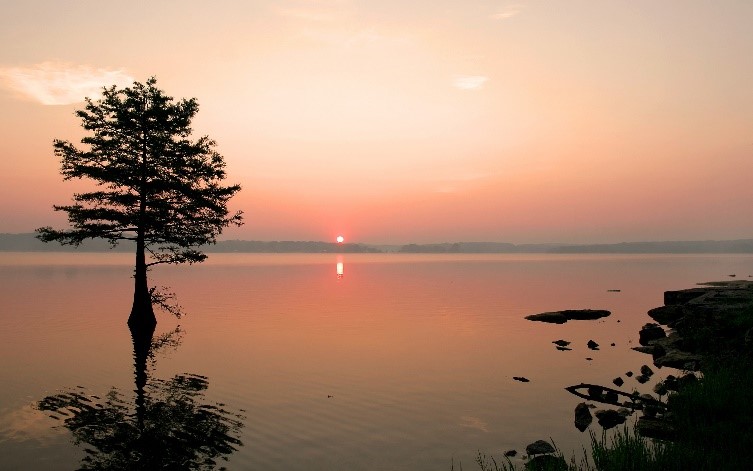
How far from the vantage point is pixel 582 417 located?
2075 centimetres

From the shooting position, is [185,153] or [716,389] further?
[185,153]

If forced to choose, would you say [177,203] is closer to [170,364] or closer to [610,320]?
[170,364]

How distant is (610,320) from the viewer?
5206 cm

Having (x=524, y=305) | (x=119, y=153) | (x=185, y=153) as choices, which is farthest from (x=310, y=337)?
(x=524, y=305)

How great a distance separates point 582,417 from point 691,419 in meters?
3.99

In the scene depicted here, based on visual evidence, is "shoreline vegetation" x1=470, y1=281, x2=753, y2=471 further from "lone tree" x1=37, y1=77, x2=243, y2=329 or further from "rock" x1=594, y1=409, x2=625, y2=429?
"lone tree" x1=37, y1=77, x2=243, y2=329

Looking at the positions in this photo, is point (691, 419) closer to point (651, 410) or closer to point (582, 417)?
point (651, 410)

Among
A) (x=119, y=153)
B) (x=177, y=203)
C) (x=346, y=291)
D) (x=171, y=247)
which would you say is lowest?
(x=346, y=291)

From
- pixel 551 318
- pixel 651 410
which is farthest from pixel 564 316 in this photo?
pixel 651 410

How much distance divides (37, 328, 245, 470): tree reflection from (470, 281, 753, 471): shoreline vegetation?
8.49 m

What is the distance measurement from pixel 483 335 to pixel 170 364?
957 inches

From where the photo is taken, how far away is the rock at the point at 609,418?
65.4 ft

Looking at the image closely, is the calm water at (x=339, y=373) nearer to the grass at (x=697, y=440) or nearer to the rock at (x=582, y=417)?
the rock at (x=582, y=417)

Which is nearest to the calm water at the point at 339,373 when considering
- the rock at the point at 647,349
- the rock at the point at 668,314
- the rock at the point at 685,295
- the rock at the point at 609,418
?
the rock at the point at 647,349
